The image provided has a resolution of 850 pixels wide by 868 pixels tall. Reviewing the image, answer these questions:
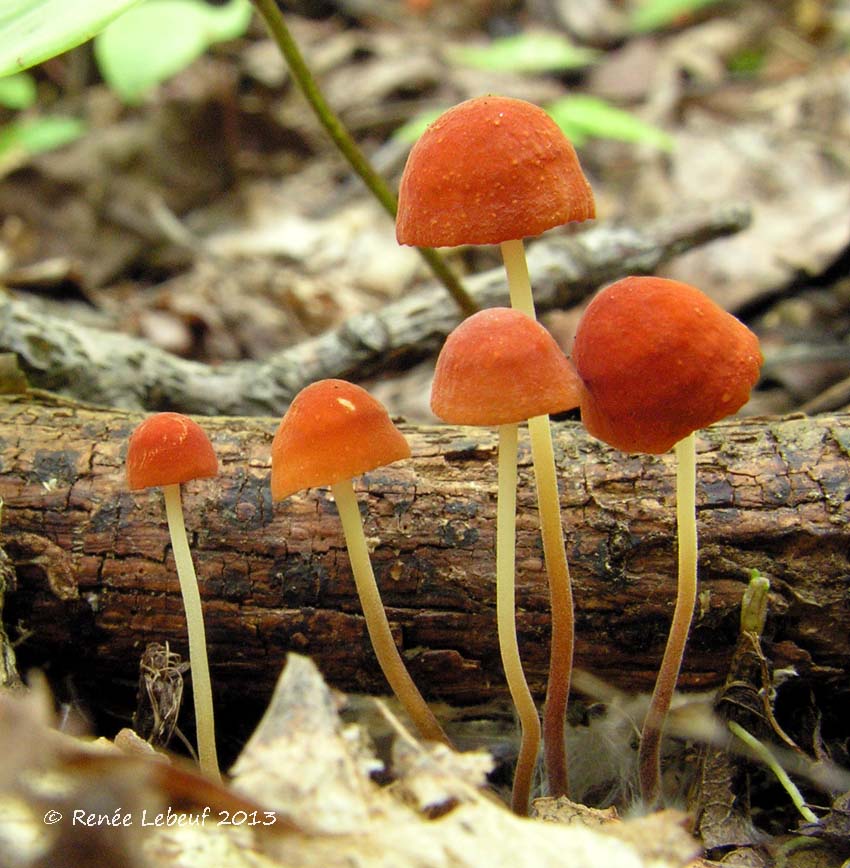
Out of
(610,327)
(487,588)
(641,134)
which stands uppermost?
(641,134)

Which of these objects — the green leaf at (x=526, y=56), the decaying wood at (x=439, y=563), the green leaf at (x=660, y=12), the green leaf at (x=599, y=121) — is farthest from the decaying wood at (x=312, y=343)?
the green leaf at (x=660, y=12)

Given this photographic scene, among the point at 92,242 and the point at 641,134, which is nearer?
the point at 641,134

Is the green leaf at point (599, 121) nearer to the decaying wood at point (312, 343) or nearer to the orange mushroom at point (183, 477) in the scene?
the decaying wood at point (312, 343)

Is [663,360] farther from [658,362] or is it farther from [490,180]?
[490,180]

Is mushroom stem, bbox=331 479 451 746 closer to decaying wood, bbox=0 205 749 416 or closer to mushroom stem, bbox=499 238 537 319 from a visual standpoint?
mushroom stem, bbox=499 238 537 319

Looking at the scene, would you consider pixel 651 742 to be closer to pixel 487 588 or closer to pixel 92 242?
pixel 487 588

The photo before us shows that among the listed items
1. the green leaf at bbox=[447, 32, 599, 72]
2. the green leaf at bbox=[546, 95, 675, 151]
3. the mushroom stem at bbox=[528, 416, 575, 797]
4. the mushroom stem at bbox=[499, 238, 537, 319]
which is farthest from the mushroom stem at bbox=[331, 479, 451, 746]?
the green leaf at bbox=[447, 32, 599, 72]

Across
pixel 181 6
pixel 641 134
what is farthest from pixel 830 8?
pixel 181 6
